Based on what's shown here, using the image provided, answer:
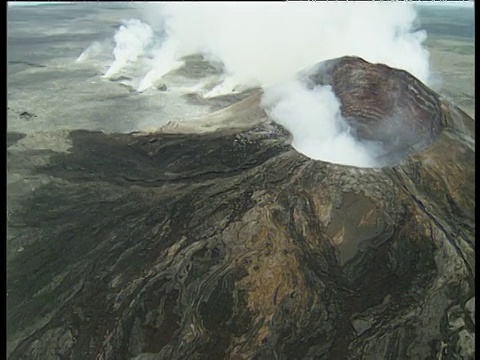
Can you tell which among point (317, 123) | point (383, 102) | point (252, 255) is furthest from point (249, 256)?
point (383, 102)

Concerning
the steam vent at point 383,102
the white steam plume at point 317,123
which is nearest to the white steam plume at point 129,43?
the white steam plume at point 317,123

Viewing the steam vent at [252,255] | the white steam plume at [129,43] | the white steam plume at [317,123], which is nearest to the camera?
the steam vent at [252,255]

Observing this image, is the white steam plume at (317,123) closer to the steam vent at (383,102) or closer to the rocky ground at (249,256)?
the steam vent at (383,102)

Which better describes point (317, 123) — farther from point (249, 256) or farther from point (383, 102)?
point (249, 256)

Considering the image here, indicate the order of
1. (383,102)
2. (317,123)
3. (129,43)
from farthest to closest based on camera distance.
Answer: (129,43) → (383,102) → (317,123)

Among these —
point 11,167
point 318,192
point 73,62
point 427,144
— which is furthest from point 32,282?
point 73,62

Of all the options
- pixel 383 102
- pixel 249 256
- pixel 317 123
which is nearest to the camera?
pixel 249 256

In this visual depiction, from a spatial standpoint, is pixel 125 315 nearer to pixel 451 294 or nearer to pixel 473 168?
pixel 451 294

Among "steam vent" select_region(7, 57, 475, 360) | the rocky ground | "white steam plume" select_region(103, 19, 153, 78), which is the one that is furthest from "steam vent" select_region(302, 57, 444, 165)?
"white steam plume" select_region(103, 19, 153, 78)

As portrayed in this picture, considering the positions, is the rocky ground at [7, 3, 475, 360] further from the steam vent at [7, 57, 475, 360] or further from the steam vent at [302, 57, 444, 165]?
the steam vent at [302, 57, 444, 165]
